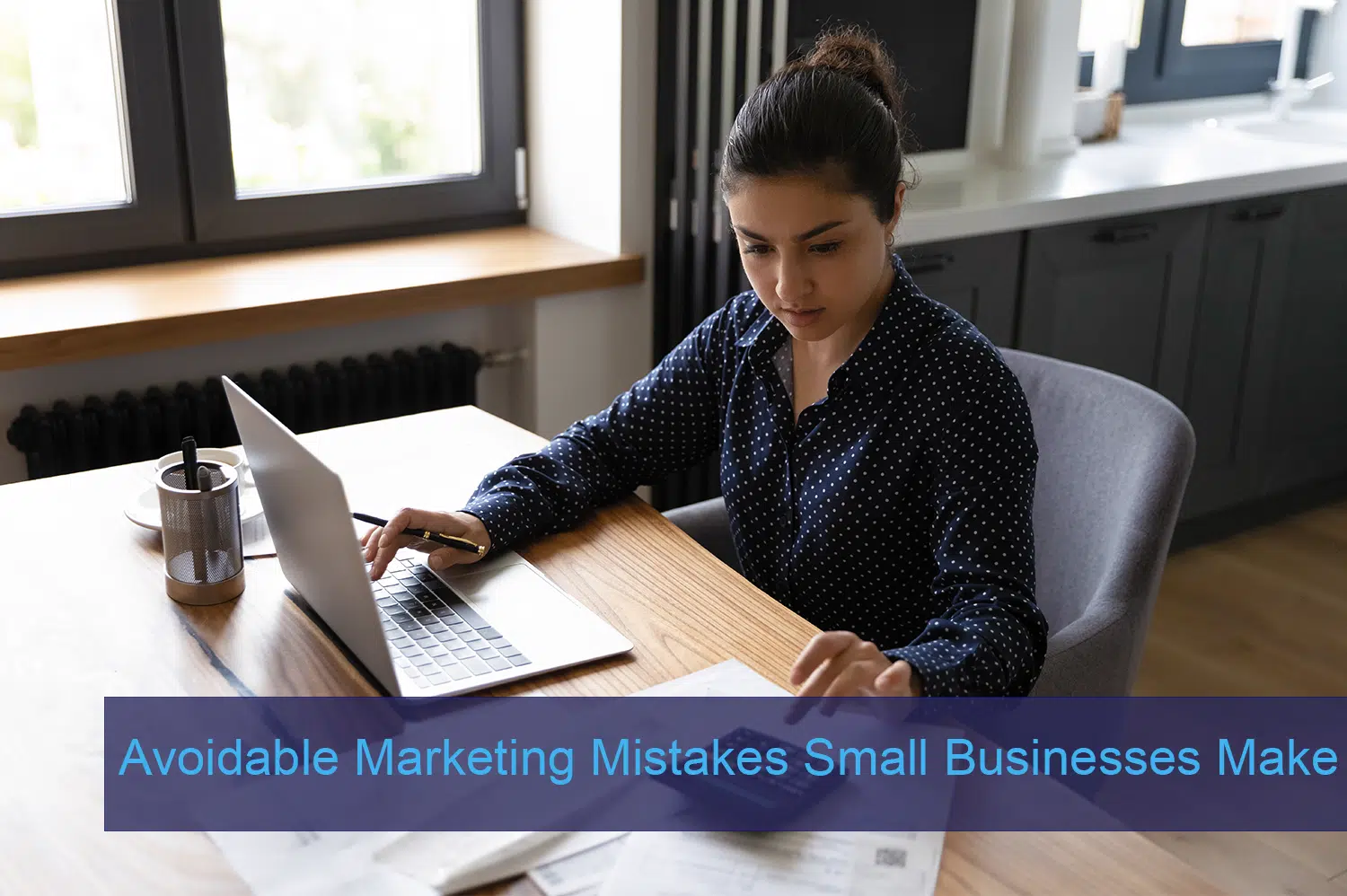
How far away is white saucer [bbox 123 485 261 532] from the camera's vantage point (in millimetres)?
1457

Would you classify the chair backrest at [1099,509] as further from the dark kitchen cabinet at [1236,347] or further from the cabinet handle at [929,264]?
the dark kitchen cabinet at [1236,347]

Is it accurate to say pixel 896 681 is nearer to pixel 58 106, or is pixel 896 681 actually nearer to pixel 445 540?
pixel 445 540

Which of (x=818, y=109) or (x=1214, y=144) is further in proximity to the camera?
(x=1214, y=144)

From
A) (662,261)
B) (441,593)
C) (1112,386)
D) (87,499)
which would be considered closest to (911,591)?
(1112,386)

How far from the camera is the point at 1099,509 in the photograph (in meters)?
1.55

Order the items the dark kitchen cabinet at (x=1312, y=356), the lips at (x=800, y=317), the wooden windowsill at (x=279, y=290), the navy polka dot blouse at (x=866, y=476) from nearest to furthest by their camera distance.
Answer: the navy polka dot blouse at (x=866, y=476), the lips at (x=800, y=317), the wooden windowsill at (x=279, y=290), the dark kitchen cabinet at (x=1312, y=356)

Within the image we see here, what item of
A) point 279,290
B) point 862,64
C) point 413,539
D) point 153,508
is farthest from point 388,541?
point 279,290

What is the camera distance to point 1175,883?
92 cm

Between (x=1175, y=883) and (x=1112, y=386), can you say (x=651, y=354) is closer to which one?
(x=1112, y=386)

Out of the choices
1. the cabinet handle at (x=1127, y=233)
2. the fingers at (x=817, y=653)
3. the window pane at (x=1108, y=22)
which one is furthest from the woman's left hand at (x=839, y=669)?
the window pane at (x=1108, y=22)

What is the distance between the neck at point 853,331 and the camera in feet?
4.81

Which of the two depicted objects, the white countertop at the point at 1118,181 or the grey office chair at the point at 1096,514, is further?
the white countertop at the point at 1118,181

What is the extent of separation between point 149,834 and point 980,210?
1.97 meters

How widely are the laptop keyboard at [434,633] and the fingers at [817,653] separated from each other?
0.27 metres
